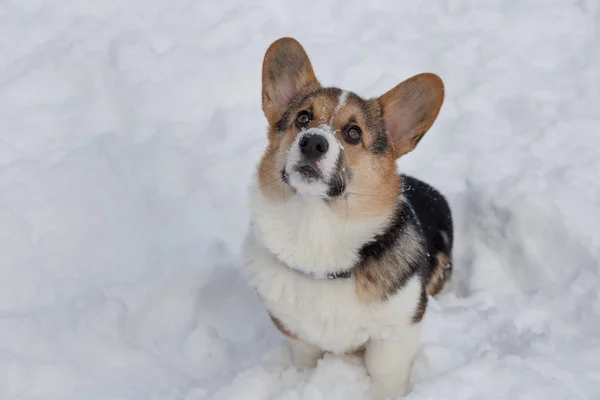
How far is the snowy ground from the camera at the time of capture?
2.87m

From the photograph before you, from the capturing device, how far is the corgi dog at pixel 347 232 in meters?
2.50

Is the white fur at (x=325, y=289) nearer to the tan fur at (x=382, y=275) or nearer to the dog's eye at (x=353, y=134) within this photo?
the tan fur at (x=382, y=275)

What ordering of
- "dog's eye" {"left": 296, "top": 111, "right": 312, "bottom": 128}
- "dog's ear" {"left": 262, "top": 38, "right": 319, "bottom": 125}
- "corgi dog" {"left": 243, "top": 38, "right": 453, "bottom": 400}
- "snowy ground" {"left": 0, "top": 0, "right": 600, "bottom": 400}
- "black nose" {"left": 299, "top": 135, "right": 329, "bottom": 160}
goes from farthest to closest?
"snowy ground" {"left": 0, "top": 0, "right": 600, "bottom": 400}
"dog's ear" {"left": 262, "top": 38, "right": 319, "bottom": 125}
"dog's eye" {"left": 296, "top": 111, "right": 312, "bottom": 128}
"corgi dog" {"left": 243, "top": 38, "right": 453, "bottom": 400}
"black nose" {"left": 299, "top": 135, "right": 329, "bottom": 160}

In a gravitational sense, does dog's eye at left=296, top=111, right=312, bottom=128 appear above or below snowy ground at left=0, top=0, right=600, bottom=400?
above

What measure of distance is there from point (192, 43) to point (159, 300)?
245 centimetres

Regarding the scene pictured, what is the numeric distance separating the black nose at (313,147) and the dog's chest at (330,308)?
0.54m

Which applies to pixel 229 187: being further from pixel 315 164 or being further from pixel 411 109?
pixel 315 164

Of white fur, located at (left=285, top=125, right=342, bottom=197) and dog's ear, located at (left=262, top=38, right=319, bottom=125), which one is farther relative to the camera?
dog's ear, located at (left=262, top=38, right=319, bottom=125)

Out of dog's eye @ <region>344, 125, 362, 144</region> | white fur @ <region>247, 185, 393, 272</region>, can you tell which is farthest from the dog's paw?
dog's eye @ <region>344, 125, 362, 144</region>

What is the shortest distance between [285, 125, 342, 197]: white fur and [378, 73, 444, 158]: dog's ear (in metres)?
0.45

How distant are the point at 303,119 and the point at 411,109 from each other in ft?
1.60

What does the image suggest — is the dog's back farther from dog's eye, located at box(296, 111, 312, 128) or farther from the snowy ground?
dog's eye, located at box(296, 111, 312, 128)

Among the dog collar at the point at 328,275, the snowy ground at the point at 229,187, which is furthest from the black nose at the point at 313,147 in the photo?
the snowy ground at the point at 229,187

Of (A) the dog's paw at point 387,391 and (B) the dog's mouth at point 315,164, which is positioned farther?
(A) the dog's paw at point 387,391
